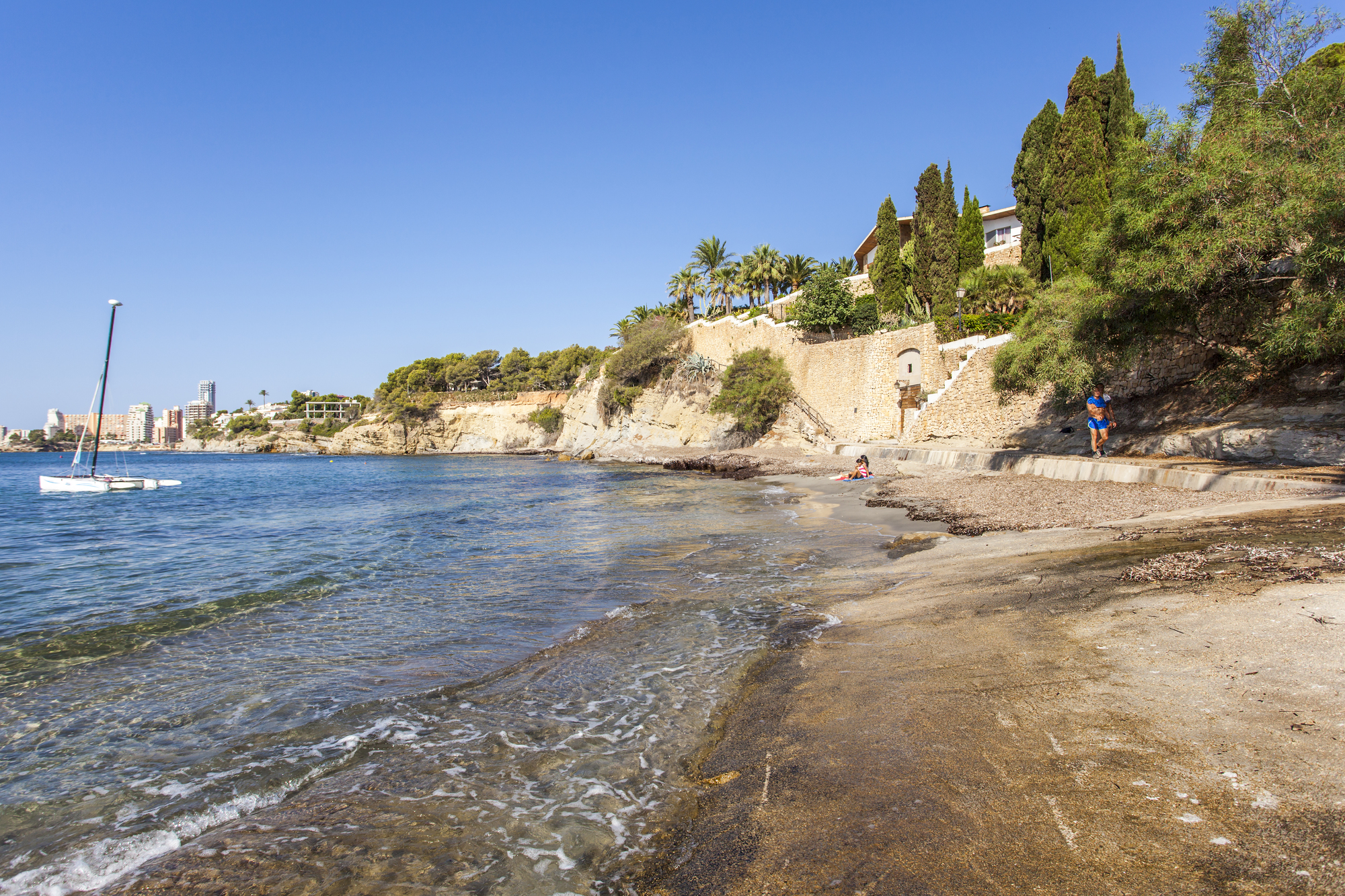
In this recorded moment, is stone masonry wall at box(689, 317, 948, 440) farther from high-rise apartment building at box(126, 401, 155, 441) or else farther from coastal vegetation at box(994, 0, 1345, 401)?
high-rise apartment building at box(126, 401, 155, 441)

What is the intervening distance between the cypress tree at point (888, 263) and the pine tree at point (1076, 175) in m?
8.06

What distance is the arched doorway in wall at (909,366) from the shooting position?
93.5 feet

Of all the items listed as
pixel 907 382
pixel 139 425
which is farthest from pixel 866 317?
pixel 139 425

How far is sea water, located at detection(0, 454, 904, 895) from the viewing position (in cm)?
320

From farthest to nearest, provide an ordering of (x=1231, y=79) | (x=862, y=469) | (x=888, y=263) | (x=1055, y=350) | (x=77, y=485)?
(x=888, y=263) → (x=77, y=485) → (x=862, y=469) → (x=1055, y=350) → (x=1231, y=79)

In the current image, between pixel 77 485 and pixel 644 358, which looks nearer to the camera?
pixel 77 485

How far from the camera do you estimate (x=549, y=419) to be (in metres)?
70.0

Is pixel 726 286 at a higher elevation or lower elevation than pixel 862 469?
higher

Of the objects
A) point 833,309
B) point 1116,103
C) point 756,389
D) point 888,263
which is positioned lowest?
point 756,389

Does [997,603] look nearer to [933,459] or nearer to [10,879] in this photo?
[10,879]

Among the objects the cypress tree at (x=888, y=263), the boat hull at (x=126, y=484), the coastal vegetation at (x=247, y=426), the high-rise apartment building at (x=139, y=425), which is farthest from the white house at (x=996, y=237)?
the high-rise apartment building at (x=139, y=425)

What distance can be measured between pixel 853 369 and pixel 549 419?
43710mm

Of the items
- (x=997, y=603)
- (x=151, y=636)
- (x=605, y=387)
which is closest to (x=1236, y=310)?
(x=997, y=603)

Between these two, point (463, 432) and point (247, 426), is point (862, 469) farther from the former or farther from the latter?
point (247, 426)
